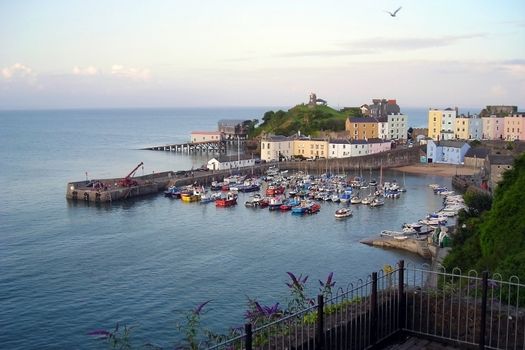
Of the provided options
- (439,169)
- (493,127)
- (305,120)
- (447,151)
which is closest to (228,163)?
(439,169)

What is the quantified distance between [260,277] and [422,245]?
5451mm

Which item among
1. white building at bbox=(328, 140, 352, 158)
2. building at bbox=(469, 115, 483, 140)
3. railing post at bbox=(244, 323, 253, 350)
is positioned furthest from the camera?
building at bbox=(469, 115, 483, 140)

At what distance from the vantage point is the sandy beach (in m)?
35.5

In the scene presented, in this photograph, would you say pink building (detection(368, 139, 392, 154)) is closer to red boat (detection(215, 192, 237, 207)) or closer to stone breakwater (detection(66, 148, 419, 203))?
stone breakwater (detection(66, 148, 419, 203))

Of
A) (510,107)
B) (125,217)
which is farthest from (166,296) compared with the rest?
(510,107)

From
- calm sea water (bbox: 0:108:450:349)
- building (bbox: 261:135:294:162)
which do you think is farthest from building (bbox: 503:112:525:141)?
calm sea water (bbox: 0:108:450:349)

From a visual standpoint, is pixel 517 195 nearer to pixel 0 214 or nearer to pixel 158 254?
pixel 158 254

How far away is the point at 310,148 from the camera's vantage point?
42312 mm

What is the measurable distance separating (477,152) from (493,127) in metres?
9.86

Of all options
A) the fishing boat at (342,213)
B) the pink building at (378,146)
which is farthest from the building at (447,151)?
the fishing boat at (342,213)

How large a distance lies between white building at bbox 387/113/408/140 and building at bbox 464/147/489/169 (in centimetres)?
1177

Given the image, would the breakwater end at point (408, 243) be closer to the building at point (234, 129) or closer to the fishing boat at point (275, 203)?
the fishing boat at point (275, 203)

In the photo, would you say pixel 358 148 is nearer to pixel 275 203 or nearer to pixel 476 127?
pixel 476 127

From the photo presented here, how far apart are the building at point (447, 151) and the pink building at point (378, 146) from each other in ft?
10.0
